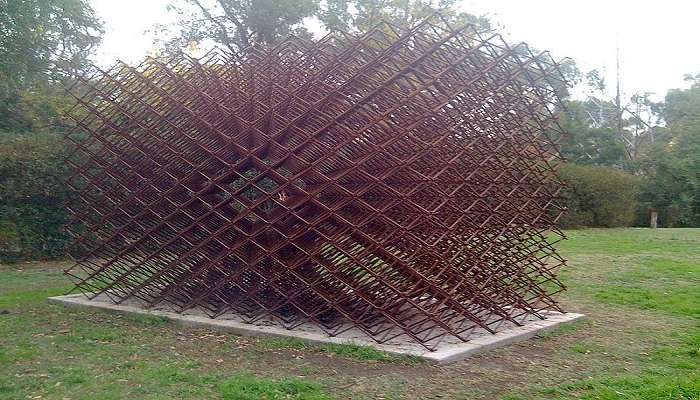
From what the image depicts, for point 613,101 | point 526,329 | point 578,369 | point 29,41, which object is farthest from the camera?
point 613,101

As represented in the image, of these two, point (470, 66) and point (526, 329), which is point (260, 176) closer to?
point (470, 66)

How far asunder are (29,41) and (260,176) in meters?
11.8

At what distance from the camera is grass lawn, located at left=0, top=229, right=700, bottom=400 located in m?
5.23

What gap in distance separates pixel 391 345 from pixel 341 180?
1860mm

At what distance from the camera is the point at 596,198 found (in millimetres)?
22141

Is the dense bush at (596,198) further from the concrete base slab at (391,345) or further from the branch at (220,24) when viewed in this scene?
the concrete base slab at (391,345)

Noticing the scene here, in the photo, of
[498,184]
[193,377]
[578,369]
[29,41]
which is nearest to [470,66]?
[498,184]

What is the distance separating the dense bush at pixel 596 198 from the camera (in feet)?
71.7

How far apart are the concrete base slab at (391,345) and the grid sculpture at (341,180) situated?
176mm

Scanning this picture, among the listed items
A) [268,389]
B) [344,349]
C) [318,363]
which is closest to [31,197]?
[344,349]

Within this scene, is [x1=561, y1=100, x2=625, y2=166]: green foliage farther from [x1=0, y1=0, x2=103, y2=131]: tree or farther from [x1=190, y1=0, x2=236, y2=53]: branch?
[x1=0, y1=0, x2=103, y2=131]: tree

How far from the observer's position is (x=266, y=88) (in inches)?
311

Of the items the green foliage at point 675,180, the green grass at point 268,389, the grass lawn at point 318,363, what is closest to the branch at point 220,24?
the green foliage at point 675,180

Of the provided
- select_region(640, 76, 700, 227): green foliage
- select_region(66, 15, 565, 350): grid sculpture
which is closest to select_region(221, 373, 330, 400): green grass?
select_region(66, 15, 565, 350): grid sculpture
